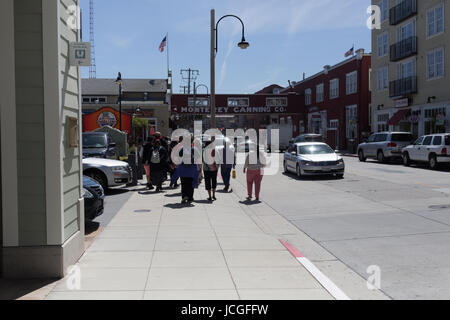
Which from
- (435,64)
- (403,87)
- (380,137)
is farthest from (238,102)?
(380,137)

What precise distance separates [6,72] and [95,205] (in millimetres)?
3901

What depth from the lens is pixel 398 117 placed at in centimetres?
3647

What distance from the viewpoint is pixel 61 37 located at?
5781 millimetres

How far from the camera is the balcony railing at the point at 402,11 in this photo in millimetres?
34156

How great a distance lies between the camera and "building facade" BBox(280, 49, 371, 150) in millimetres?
44406

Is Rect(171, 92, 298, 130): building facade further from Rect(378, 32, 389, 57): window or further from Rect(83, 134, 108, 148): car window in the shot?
Rect(83, 134, 108, 148): car window

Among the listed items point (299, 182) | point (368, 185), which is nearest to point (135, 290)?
point (368, 185)

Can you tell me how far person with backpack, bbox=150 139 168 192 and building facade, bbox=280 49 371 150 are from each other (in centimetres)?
3064

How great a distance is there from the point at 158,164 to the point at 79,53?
875 centimetres

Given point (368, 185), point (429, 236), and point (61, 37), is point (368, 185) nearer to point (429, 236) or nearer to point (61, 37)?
point (429, 236)

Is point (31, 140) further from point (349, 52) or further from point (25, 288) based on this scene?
point (349, 52)

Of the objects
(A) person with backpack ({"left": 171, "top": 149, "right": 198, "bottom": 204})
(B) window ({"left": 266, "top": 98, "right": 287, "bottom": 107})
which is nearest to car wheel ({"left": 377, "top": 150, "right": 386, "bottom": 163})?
(A) person with backpack ({"left": 171, "top": 149, "right": 198, "bottom": 204})

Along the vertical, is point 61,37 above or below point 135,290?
above

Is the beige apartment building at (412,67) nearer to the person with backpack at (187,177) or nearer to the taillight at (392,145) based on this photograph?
the taillight at (392,145)
